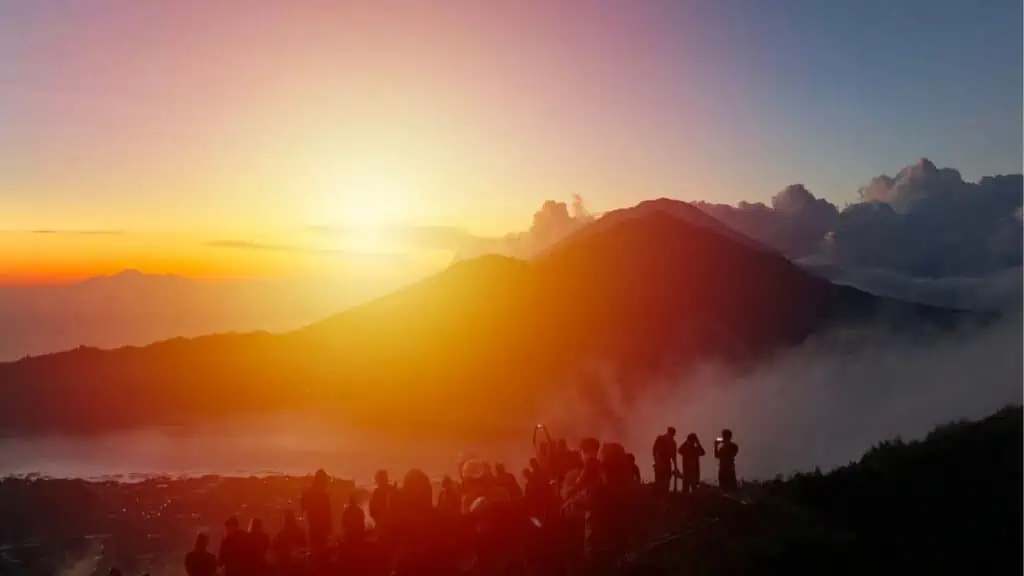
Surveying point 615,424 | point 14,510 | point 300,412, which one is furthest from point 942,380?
point 14,510

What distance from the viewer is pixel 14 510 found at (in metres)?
64.6

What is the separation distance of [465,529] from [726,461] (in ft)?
34.9

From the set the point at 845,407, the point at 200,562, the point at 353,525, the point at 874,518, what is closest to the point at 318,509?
the point at 353,525

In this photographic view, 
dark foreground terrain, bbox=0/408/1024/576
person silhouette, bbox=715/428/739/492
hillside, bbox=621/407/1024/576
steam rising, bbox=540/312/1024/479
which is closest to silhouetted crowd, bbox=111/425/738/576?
dark foreground terrain, bbox=0/408/1024/576

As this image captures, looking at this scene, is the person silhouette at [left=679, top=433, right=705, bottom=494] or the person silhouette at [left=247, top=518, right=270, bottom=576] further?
the person silhouette at [left=679, top=433, right=705, bottom=494]

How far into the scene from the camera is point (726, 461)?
2170 cm

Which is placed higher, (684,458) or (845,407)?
(684,458)

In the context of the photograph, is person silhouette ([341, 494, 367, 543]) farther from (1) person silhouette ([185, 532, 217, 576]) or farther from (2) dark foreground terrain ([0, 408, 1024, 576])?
(2) dark foreground terrain ([0, 408, 1024, 576])

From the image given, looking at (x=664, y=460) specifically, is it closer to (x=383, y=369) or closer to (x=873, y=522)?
(x=873, y=522)

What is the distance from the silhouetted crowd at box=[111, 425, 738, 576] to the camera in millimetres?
13336

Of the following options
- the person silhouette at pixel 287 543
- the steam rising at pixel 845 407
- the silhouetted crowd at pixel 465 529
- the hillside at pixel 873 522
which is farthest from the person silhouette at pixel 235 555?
the steam rising at pixel 845 407

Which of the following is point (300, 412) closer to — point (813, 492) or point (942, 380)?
point (942, 380)

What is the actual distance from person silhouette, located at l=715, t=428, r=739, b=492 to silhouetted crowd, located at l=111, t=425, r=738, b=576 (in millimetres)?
5127

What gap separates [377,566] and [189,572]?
3205mm
